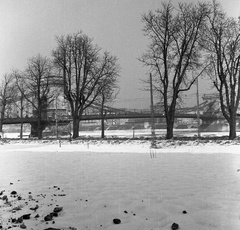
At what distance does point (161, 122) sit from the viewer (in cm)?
6197

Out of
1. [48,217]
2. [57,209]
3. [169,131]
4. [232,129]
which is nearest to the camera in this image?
[48,217]

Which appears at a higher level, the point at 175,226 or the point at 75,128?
the point at 75,128

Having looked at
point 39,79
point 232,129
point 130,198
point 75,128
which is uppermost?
point 39,79

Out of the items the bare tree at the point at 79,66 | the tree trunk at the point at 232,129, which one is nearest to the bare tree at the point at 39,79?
the bare tree at the point at 79,66

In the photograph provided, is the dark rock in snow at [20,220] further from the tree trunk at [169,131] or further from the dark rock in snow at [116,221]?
the tree trunk at [169,131]

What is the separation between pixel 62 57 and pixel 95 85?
471cm

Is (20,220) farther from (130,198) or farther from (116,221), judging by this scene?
(130,198)

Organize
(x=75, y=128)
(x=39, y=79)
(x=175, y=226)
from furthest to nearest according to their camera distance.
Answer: (x=39, y=79) < (x=75, y=128) < (x=175, y=226)

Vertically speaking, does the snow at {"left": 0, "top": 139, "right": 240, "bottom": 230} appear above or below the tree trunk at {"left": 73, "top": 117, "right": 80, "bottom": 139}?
below

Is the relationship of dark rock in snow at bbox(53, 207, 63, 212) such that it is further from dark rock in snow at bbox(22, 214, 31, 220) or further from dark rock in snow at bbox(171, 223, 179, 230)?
dark rock in snow at bbox(171, 223, 179, 230)

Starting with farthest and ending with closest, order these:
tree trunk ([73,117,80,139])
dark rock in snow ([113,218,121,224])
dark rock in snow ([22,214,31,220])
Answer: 1. tree trunk ([73,117,80,139])
2. dark rock in snow ([22,214,31,220])
3. dark rock in snow ([113,218,121,224])

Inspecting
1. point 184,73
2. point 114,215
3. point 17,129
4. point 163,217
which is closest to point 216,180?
point 163,217

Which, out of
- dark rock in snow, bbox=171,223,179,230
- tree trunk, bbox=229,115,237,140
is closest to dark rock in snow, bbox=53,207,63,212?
dark rock in snow, bbox=171,223,179,230

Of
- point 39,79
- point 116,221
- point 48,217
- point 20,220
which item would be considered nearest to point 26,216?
point 20,220
